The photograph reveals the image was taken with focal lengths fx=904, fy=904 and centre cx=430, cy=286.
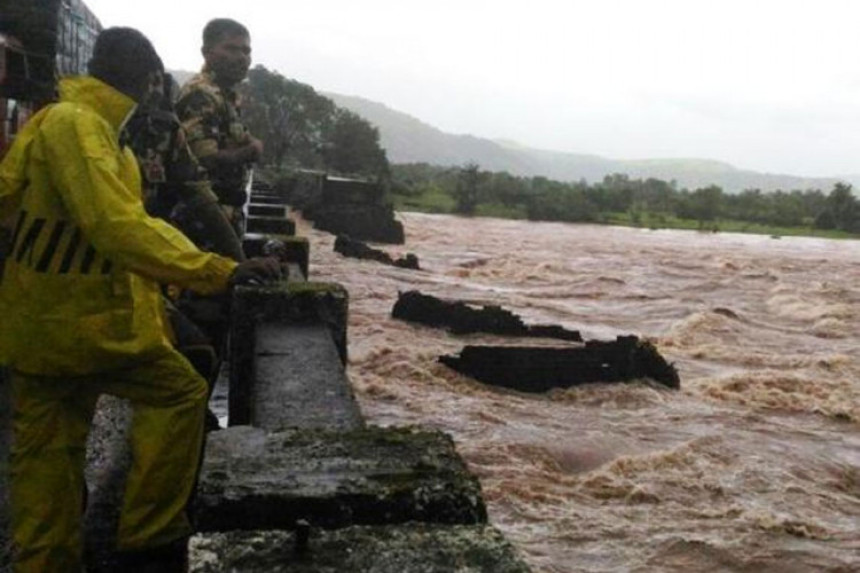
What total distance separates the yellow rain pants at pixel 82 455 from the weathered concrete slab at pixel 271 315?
5.94 ft

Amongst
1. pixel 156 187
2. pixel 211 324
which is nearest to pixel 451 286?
pixel 211 324

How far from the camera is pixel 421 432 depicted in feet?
8.64

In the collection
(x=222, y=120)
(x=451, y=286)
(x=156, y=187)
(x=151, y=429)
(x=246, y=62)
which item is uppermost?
(x=246, y=62)

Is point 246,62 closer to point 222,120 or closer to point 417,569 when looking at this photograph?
point 222,120

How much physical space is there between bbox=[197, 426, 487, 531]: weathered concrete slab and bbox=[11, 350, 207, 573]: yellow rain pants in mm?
412

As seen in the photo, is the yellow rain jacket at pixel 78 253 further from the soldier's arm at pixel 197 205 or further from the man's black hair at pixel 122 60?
the soldier's arm at pixel 197 205

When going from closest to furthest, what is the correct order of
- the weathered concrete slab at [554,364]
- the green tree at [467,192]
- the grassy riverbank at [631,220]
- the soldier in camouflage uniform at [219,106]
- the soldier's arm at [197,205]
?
the soldier's arm at [197,205] → the soldier in camouflage uniform at [219,106] → the weathered concrete slab at [554,364] → the green tree at [467,192] → the grassy riverbank at [631,220]

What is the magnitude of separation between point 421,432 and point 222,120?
3.49 metres

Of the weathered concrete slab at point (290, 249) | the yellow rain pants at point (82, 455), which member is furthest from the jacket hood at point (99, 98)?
the weathered concrete slab at point (290, 249)

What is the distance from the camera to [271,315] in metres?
4.89

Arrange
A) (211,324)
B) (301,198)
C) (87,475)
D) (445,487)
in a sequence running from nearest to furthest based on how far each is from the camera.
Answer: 1. (445,487)
2. (87,475)
3. (211,324)
4. (301,198)

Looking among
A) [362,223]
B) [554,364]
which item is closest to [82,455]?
[554,364]

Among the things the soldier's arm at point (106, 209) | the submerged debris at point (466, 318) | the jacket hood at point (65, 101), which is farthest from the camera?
the submerged debris at point (466, 318)

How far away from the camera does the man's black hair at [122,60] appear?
9.14 ft
